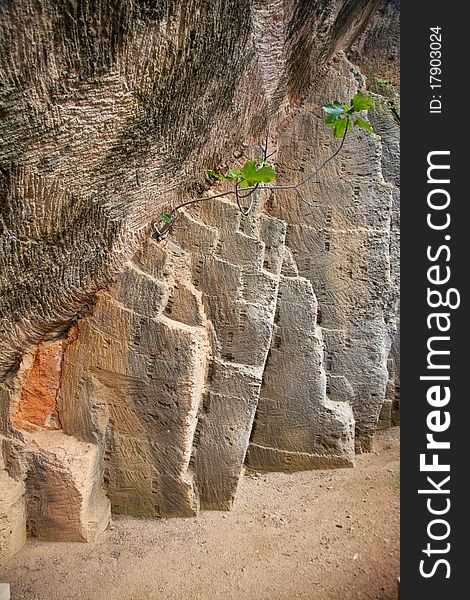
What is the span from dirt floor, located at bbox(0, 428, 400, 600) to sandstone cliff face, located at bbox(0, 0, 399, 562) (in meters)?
0.13

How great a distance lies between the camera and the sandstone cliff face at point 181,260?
2.00m

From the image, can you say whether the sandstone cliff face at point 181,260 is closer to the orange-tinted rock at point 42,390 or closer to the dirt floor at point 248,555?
the orange-tinted rock at point 42,390

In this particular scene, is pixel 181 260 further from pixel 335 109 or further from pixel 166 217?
pixel 335 109

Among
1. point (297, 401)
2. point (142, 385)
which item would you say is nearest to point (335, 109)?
point (142, 385)

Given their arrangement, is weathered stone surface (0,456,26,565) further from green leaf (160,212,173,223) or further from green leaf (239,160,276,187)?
green leaf (239,160,276,187)

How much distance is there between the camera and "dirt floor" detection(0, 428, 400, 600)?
2338mm

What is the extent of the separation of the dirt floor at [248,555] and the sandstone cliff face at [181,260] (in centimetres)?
13

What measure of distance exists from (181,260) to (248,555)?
1550 millimetres

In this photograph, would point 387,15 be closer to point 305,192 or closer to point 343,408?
point 305,192

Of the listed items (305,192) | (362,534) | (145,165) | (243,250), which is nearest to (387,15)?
(305,192)

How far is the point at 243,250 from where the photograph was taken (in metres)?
3.06

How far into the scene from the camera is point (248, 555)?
258 cm

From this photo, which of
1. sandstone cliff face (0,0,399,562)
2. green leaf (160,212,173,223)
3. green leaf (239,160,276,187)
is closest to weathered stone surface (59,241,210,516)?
sandstone cliff face (0,0,399,562)

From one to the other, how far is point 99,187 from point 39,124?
18.4 inches
